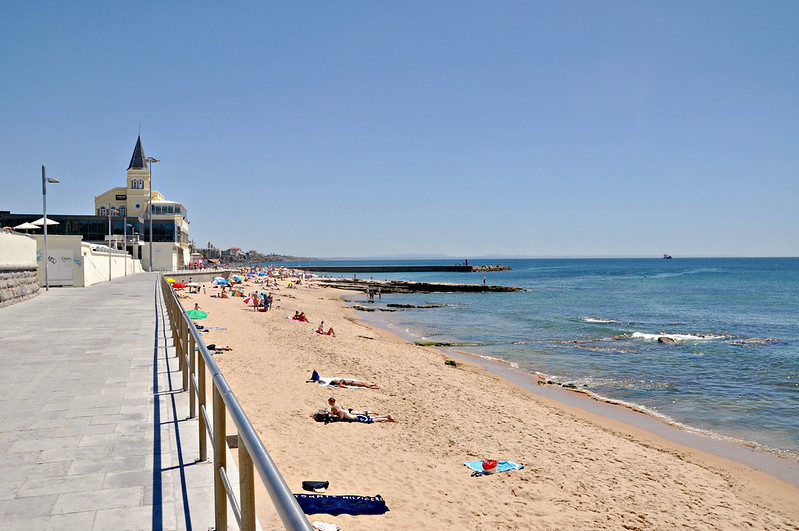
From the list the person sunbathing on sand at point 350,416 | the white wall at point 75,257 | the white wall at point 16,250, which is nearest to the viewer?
the person sunbathing on sand at point 350,416

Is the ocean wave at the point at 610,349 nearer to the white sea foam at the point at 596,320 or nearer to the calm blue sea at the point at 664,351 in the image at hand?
the calm blue sea at the point at 664,351

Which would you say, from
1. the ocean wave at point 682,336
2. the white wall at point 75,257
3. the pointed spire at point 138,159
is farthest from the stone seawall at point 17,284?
the pointed spire at point 138,159

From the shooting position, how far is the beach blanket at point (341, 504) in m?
5.28

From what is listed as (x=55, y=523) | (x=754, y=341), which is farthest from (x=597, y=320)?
(x=55, y=523)

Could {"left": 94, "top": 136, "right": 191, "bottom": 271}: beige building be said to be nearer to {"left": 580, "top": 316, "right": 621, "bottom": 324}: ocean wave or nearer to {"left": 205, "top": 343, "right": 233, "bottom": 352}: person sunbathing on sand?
{"left": 580, "top": 316, "right": 621, "bottom": 324}: ocean wave

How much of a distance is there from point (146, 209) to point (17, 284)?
49033 millimetres

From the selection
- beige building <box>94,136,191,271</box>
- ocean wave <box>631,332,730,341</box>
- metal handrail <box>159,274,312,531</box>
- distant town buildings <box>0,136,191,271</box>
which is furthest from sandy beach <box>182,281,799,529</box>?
beige building <box>94,136,191,271</box>

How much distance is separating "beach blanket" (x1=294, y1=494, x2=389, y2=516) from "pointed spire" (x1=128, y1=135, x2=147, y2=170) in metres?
68.3

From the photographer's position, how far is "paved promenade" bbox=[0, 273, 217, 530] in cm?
315

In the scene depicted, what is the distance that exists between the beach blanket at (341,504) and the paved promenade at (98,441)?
55.4 inches

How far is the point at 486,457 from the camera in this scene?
768 centimetres

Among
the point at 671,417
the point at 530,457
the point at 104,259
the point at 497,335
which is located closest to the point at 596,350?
the point at 497,335

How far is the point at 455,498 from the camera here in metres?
6.15

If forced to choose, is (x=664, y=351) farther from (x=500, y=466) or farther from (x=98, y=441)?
(x=98, y=441)
